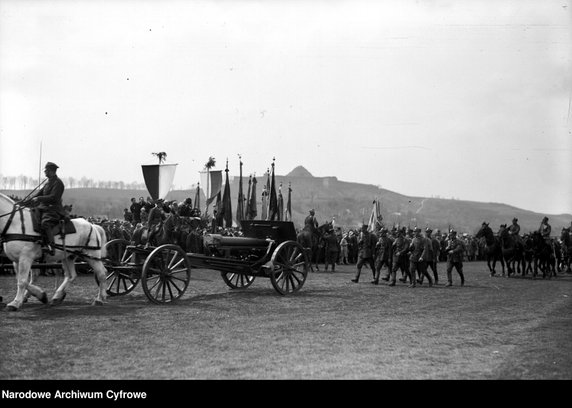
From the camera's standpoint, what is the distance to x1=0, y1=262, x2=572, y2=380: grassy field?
21.0 ft

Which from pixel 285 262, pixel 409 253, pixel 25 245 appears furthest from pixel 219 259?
pixel 409 253

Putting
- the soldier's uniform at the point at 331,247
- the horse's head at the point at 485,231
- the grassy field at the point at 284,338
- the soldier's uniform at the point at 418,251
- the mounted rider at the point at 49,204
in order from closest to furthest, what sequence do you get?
the grassy field at the point at 284,338 → the mounted rider at the point at 49,204 → the soldier's uniform at the point at 418,251 → the horse's head at the point at 485,231 → the soldier's uniform at the point at 331,247

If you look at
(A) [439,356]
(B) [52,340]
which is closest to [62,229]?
(B) [52,340]

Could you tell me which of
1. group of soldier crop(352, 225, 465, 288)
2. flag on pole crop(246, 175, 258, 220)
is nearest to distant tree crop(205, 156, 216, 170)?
flag on pole crop(246, 175, 258, 220)

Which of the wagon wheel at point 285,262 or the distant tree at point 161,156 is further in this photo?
the distant tree at point 161,156

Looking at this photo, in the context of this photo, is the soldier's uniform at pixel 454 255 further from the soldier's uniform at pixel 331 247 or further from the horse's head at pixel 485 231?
the soldier's uniform at pixel 331 247

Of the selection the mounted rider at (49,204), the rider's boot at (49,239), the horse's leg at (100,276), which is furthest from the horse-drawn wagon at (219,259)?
the mounted rider at (49,204)

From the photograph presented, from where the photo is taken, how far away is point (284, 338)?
27.5 ft

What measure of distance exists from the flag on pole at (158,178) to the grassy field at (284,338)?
20.9 feet

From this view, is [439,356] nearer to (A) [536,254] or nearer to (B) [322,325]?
(B) [322,325]

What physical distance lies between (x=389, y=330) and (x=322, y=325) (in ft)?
3.47

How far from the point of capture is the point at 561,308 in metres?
12.9

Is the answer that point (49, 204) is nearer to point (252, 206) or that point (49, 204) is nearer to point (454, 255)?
point (454, 255)

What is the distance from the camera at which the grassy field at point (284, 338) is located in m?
6.40
